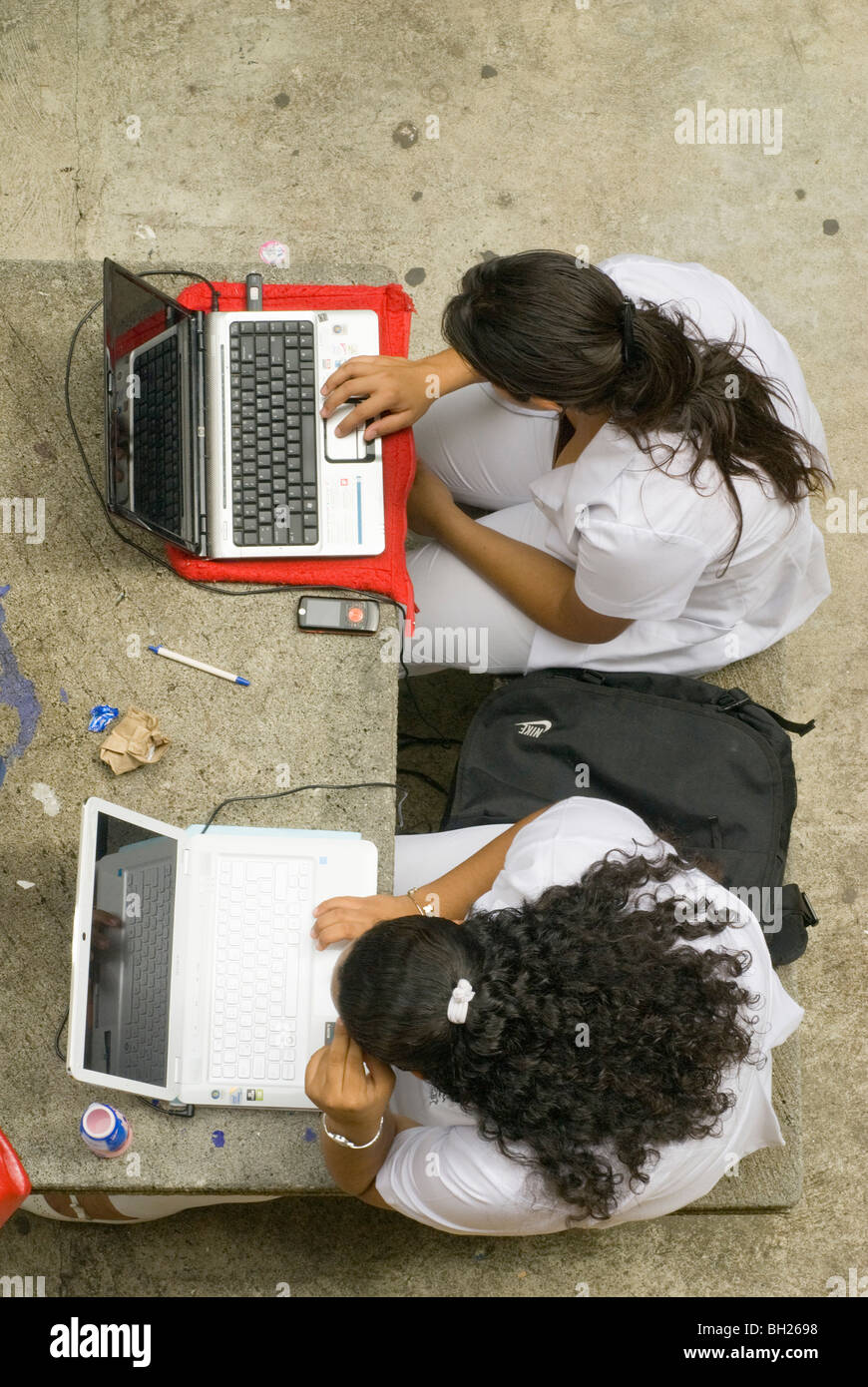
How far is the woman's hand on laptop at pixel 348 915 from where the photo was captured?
129 centimetres

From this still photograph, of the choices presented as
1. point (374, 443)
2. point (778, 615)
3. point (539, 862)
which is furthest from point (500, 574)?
point (539, 862)

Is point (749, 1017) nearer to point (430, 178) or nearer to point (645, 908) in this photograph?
point (645, 908)

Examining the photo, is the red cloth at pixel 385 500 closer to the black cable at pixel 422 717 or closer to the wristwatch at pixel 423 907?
the wristwatch at pixel 423 907

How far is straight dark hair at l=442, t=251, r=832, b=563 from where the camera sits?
131 centimetres

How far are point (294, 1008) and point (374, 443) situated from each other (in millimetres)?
760

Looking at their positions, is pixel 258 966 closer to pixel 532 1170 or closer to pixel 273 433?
pixel 532 1170

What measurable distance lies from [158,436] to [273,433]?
0.51 ft

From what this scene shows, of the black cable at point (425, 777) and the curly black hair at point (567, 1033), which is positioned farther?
the black cable at point (425, 777)

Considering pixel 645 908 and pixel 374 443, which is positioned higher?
pixel 374 443

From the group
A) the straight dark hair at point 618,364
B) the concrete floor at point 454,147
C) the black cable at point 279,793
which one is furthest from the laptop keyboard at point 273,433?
the concrete floor at point 454,147

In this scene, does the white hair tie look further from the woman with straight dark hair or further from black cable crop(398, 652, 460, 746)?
black cable crop(398, 652, 460, 746)

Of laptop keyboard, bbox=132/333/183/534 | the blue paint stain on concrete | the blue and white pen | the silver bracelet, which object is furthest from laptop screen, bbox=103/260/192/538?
the silver bracelet

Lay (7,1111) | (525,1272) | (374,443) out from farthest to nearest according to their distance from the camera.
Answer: (525,1272)
(374,443)
(7,1111)

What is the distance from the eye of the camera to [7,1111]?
4.24ft
